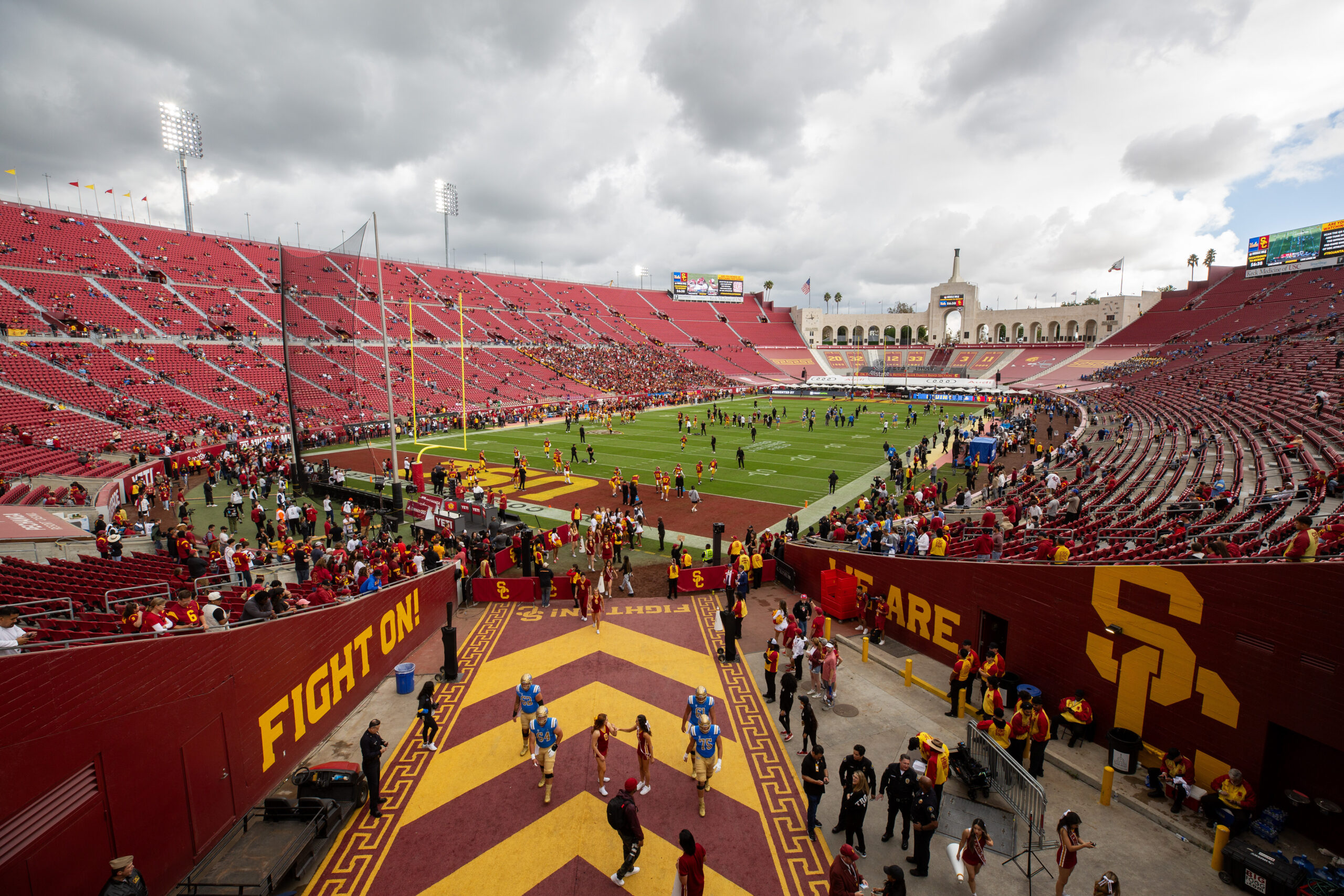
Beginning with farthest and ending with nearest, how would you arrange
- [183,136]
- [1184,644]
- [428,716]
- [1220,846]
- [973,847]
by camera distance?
1. [183,136]
2. [428,716]
3. [1184,644]
4. [1220,846]
5. [973,847]

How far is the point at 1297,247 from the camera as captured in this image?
72.1 meters

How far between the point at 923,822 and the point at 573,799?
15.7ft

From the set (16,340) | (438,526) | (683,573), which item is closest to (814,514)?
(683,573)

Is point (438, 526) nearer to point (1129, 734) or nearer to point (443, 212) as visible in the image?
point (1129, 734)

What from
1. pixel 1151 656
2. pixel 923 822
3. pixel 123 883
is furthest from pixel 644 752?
pixel 1151 656

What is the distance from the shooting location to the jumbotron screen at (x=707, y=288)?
4540 inches

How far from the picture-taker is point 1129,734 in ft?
28.7

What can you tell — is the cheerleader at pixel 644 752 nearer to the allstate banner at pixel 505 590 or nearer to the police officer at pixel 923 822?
the police officer at pixel 923 822

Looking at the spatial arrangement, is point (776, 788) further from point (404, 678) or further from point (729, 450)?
point (729, 450)

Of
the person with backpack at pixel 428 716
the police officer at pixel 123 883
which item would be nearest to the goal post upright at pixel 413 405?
the person with backpack at pixel 428 716

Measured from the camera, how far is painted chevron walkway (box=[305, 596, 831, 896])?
24.2 feet

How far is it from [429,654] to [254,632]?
5.63 meters

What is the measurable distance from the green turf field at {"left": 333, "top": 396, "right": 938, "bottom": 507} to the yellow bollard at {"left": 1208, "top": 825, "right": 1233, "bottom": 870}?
61.4 feet

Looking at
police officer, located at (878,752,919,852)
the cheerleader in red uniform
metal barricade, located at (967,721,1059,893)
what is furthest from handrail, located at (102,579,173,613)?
metal barricade, located at (967,721,1059,893)
